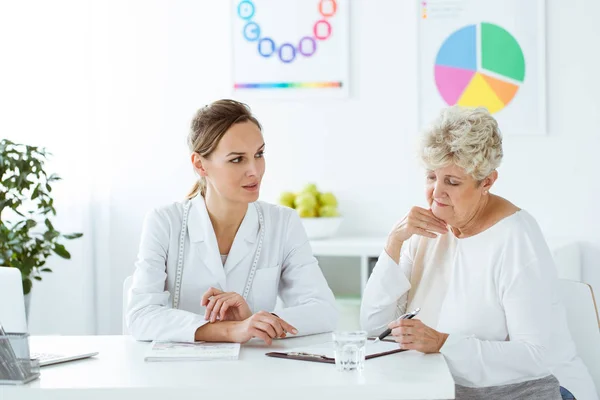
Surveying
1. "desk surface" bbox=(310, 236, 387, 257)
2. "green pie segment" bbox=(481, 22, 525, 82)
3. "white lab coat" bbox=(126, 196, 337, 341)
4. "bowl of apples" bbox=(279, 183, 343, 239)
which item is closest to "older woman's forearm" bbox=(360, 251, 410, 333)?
"white lab coat" bbox=(126, 196, 337, 341)

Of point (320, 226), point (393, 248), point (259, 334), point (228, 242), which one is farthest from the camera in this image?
point (320, 226)

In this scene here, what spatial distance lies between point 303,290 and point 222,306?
339 mm

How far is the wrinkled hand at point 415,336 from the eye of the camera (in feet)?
6.40

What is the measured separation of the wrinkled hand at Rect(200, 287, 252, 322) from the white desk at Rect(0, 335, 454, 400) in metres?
0.23

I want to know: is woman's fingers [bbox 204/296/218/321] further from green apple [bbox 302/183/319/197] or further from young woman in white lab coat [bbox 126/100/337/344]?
green apple [bbox 302/183/319/197]

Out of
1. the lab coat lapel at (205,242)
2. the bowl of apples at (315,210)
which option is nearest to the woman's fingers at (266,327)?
the lab coat lapel at (205,242)

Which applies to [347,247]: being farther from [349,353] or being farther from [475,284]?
[349,353]

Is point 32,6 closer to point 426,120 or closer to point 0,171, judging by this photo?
point 0,171

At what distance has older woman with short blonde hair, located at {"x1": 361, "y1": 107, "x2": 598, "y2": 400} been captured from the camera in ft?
6.70

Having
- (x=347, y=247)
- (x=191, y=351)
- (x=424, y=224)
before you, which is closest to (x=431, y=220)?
(x=424, y=224)

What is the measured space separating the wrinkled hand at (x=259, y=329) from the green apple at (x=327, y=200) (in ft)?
6.06

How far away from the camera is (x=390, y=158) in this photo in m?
4.10

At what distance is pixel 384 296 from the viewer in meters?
2.38

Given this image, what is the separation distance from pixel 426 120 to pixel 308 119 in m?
0.57
